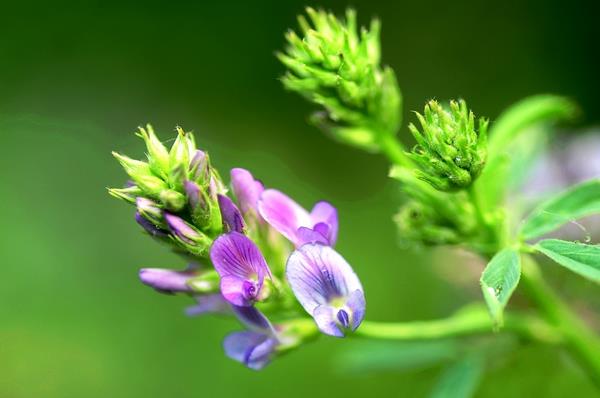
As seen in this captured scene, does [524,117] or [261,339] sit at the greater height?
[524,117]

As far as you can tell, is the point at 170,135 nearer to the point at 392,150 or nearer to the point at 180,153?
the point at 392,150

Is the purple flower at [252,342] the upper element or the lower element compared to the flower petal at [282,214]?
lower

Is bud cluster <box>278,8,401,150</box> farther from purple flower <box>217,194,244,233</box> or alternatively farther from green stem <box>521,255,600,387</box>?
green stem <box>521,255,600,387</box>

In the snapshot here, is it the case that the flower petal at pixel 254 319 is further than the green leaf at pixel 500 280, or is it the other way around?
the flower petal at pixel 254 319

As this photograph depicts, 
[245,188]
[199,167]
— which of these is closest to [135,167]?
[199,167]

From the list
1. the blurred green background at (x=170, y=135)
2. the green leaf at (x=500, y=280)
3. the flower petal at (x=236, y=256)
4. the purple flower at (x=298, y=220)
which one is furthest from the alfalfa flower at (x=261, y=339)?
the blurred green background at (x=170, y=135)

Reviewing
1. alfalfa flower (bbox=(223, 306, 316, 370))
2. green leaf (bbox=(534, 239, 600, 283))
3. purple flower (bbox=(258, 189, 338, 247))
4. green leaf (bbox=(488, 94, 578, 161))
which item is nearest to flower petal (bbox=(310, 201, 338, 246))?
purple flower (bbox=(258, 189, 338, 247))

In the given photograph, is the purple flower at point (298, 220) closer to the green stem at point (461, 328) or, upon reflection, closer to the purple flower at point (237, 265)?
the purple flower at point (237, 265)
